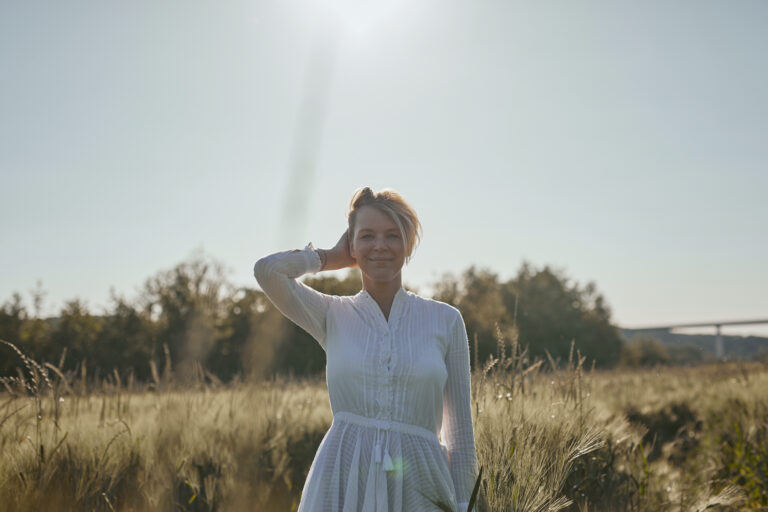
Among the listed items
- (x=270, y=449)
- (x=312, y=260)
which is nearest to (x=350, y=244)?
(x=312, y=260)

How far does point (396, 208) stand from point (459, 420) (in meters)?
0.87

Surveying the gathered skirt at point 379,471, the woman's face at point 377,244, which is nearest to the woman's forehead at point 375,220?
the woman's face at point 377,244

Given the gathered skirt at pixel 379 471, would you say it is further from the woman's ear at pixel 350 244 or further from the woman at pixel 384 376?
the woman's ear at pixel 350 244

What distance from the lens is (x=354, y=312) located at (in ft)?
7.75

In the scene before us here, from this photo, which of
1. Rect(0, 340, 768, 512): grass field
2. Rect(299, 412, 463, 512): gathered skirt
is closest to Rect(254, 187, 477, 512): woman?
Rect(299, 412, 463, 512): gathered skirt

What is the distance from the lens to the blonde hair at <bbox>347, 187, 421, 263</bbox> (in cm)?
229

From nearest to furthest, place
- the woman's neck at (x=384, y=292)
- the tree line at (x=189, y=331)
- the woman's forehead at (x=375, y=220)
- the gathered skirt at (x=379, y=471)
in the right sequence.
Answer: the gathered skirt at (x=379, y=471) → the woman's forehead at (x=375, y=220) → the woman's neck at (x=384, y=292) → the tree line at (x=189, y=331)

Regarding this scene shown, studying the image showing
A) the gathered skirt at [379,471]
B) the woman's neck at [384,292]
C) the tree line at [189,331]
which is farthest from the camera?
the tree line at [189,331]

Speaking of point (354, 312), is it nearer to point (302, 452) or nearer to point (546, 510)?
point (546, 510)

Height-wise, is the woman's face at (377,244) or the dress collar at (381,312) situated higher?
the woman's face at (377,244)

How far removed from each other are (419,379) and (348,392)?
28cm

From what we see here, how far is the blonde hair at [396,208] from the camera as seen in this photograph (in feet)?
7.51

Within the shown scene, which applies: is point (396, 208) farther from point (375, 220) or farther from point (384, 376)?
point (384, 376)

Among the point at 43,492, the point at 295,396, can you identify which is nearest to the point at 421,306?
the point at 43,492
